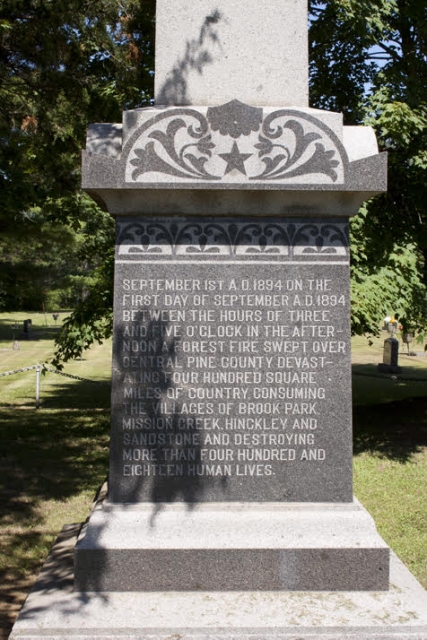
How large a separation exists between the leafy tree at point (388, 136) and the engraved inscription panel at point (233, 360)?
4.69 metres

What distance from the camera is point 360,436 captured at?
1122 cm

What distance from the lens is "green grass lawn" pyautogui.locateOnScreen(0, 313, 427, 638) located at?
19.6 feet

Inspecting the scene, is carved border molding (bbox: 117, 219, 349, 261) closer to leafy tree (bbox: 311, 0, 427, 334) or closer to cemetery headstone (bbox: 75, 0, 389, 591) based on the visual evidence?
cemetery headstone (bbox: 75, 0, 389, 591)

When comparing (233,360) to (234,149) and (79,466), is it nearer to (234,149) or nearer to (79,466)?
(234,149)

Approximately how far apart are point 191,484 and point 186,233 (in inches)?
55.5

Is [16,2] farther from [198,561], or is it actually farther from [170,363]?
[198,561]

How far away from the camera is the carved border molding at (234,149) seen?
3750mm

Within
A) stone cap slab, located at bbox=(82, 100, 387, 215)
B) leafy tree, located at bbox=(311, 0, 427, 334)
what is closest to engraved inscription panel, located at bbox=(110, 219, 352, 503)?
stone cap slab, located at bbox=(82, 100, 387, 215)

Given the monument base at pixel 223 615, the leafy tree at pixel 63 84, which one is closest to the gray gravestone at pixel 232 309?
the monument base at pixel 223 615

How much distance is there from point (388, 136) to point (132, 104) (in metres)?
3.86

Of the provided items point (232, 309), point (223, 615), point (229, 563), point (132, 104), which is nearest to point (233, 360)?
point (232, 309)

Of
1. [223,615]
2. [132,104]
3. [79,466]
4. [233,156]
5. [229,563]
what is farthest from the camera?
[132,104]

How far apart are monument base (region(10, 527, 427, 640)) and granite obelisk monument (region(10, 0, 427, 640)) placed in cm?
21

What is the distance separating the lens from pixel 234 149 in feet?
12.4
